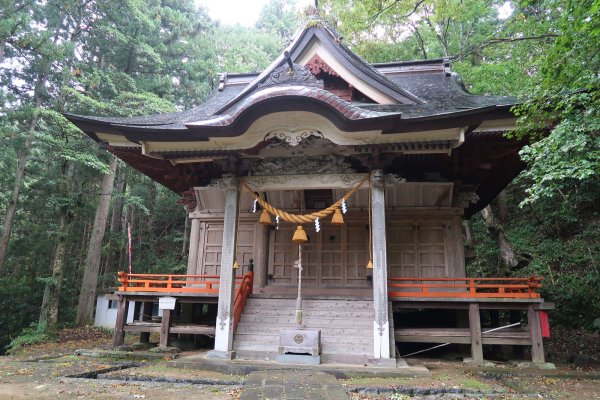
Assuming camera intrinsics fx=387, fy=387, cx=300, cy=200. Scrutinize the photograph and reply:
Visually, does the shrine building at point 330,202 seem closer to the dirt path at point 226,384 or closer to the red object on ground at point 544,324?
the red object on ground at point 544,324

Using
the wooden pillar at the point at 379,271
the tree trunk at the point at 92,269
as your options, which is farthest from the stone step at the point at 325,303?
the tree trunk at the point at 92,269

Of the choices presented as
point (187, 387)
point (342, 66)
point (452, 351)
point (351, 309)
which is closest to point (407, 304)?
point (351, 309)

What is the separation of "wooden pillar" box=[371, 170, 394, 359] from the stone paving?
2.22 m

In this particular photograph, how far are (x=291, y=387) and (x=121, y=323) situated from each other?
640 centimetres

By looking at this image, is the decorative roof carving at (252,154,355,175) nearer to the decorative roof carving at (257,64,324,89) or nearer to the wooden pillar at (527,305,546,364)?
the decorative roof carving at (257,64,324,89)

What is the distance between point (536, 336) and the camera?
7703 mm

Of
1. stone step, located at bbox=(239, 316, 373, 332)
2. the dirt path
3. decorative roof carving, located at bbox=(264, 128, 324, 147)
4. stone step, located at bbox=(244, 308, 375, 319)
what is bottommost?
the dirt path

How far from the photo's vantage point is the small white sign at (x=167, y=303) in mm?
8875

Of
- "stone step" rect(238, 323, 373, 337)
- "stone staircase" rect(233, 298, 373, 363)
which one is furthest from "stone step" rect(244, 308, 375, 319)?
"stone step" rect(238, 323, 373, 337)

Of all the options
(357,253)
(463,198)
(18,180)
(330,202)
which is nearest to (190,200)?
(330,202)

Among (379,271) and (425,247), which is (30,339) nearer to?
(379,271)

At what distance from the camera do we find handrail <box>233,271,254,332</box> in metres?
8.44

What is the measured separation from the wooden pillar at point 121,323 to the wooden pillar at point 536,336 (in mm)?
8946

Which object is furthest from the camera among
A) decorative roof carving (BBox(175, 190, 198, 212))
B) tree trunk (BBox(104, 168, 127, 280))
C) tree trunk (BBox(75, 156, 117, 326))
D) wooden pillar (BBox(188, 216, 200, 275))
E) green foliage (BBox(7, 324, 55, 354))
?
tree trunk (BBox(104, 168, 127, 280))
